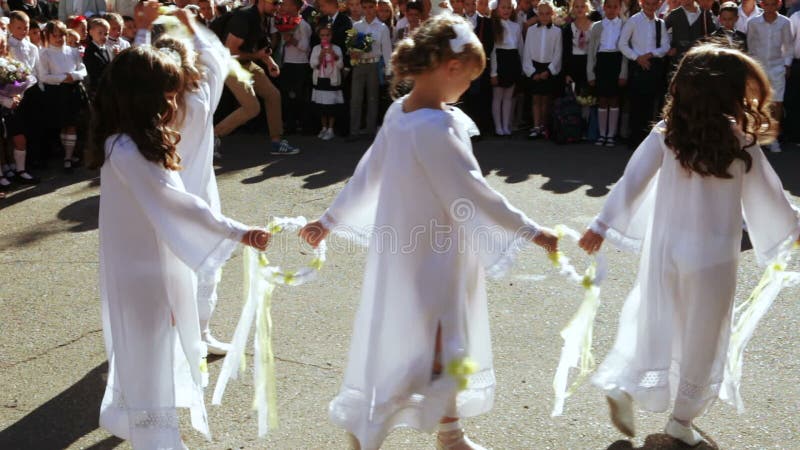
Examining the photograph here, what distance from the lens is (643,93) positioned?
10984 mm

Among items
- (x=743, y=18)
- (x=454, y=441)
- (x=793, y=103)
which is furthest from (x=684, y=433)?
(x=743, y=18)

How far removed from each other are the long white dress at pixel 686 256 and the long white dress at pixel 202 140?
2.04 metres

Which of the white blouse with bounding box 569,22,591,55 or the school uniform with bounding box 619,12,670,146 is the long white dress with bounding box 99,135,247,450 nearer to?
the school uniform with bounding box 619,12,670,146

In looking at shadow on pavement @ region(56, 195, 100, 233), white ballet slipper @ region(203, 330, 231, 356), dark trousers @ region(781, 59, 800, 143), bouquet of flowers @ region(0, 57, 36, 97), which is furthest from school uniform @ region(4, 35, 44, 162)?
dark trousers @ region(781, 59, 800, 143)

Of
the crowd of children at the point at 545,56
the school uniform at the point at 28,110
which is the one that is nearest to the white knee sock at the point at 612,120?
the crowd of children at the point at 545,56

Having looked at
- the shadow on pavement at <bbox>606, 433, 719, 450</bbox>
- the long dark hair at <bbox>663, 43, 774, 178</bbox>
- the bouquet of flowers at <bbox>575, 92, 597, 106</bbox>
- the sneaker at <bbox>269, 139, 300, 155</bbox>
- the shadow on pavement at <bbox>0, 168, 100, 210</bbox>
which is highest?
the long dark hair at <bbox>663, 43, 774, 178</bbox>

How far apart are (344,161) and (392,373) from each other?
6828mm

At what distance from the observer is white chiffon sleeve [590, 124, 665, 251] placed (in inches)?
158

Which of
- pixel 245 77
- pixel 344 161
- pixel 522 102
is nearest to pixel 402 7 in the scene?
pixel 522 102

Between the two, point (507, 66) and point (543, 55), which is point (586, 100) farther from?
Answer: point (507, 66)

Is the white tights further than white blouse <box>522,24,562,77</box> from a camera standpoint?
Yes

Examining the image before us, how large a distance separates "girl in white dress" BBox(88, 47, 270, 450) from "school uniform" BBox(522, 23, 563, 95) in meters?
8.41

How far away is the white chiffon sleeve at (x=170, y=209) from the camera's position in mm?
3621

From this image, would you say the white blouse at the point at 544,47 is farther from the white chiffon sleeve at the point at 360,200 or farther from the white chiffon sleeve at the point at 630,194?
the white chiffon sleeve at the point at 360,200
